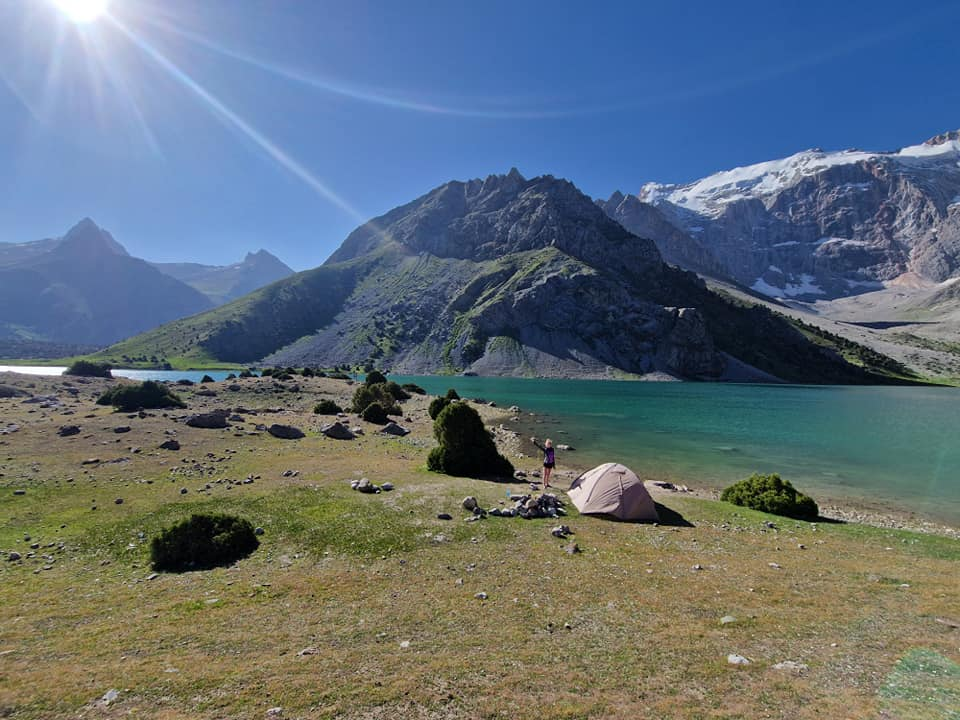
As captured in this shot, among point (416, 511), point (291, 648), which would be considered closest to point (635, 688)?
point (291, 648)

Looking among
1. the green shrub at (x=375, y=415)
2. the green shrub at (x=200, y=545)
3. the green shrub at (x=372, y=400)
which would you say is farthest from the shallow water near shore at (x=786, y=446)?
the green shrub at (x=200, y=545)

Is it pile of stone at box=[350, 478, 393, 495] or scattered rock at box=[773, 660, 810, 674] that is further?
pile of stone at box=[350, 478, 393, 495]

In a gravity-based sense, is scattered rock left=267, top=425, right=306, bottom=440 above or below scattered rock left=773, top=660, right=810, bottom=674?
below

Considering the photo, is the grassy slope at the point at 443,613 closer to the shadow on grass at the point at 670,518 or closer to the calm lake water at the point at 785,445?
the shadow on grass at the point at 670,518

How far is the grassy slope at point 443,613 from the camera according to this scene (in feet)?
24.4

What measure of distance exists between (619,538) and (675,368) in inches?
7743

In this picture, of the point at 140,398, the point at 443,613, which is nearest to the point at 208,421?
the point at 140,398

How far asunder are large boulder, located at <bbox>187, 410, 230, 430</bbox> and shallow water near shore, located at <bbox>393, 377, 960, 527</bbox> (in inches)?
1111

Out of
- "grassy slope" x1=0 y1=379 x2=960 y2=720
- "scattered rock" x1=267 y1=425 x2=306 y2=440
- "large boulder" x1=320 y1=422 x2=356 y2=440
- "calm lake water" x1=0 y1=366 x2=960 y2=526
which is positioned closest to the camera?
"grassy slope" x1=0 y1=379 x2=960 y2=720

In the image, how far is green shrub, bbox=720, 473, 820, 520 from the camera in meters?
22.3

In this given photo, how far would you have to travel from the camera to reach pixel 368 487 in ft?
67.6

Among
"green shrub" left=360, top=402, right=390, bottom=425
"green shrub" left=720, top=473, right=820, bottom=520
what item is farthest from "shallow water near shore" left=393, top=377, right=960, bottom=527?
"green shrub" left=360, top=402, right=390, bottom=425

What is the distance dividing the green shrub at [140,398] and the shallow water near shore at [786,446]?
39.3 m

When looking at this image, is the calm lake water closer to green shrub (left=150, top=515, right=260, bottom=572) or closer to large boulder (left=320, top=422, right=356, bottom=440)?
large boulder (left=320, top=422, right=356, bottom=440)
